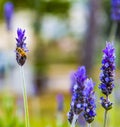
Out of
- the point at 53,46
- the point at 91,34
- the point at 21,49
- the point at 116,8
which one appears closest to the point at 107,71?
the point at 21,49

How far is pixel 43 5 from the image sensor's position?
22.3m

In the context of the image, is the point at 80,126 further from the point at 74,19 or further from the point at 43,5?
the point at 74,19

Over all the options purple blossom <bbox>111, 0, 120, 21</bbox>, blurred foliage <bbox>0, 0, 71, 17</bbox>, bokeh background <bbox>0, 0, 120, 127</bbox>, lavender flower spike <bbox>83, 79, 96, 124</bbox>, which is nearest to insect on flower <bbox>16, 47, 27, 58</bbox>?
lavender flower spike <bbox>83, 79, 96, 124</bbox>

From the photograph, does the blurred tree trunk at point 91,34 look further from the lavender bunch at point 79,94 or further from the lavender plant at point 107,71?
the lavender bunch at point 79,94

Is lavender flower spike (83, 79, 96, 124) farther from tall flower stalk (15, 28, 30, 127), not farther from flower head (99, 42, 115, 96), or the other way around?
tall flower stalk (15, 28, 30, 127)

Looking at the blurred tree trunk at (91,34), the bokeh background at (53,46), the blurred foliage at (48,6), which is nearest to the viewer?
the blurred tree trunk at (91,34)

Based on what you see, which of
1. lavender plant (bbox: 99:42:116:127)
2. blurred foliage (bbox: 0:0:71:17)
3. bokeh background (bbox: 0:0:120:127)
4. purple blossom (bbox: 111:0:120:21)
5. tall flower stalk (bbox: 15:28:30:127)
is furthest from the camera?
blurred foliage (bbox: 0:0:71:17)

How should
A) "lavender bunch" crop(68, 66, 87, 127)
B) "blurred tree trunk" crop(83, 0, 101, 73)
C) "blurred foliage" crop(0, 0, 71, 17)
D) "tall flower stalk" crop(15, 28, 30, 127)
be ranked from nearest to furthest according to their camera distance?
"lavender bunch" crop(68, 66, 87, 127) → "tall flower stalk" crop(15, 28, 30, 127) → "blurred tree trunk" crop(83, 0, 101, 73) → "blurred foliage" crop(0, 0, 71, 17)

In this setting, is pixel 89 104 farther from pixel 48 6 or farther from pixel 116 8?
pixel 48 6

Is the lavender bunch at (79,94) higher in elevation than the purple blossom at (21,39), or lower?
lower

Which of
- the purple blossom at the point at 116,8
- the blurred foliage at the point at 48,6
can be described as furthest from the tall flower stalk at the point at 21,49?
the blurred foliage at the point at 48,6

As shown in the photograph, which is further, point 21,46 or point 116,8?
point 116,8

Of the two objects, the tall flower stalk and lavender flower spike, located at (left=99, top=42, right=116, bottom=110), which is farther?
the tall flower stalk

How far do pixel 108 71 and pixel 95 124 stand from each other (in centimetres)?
309
